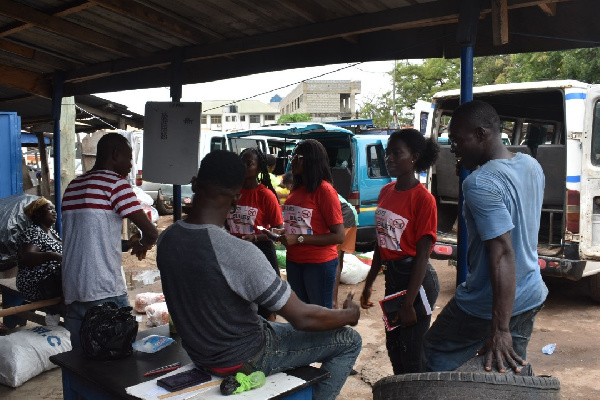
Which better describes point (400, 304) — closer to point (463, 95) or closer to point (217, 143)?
point (463, 95)

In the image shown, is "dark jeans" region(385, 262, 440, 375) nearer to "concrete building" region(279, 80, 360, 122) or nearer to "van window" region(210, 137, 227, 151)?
"van window" region(210, 137, 227, 151)

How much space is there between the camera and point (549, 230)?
680cm

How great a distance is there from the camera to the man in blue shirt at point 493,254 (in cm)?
220

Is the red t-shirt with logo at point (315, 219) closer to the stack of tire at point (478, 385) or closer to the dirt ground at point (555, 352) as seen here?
the dirt ground at point (555, 352)

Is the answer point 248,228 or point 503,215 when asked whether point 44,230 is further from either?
point 503,215

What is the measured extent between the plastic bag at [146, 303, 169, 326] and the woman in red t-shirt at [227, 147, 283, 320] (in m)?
1.59

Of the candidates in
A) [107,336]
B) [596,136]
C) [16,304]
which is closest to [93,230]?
[107,336]

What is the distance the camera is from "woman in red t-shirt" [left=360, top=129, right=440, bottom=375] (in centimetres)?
309

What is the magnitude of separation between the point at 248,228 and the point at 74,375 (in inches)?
76.8

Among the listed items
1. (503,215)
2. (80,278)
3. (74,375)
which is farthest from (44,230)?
(503,215)

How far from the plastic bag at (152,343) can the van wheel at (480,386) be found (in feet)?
4.65

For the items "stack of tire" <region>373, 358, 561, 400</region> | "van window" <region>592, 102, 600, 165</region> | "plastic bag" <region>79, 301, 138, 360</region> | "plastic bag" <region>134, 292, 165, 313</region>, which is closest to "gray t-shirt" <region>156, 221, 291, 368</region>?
"plastic bag" <region>79, 301, 138, 360</region>

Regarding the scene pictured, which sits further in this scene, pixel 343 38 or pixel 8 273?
pixel 8 273

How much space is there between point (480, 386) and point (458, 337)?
0.40m
